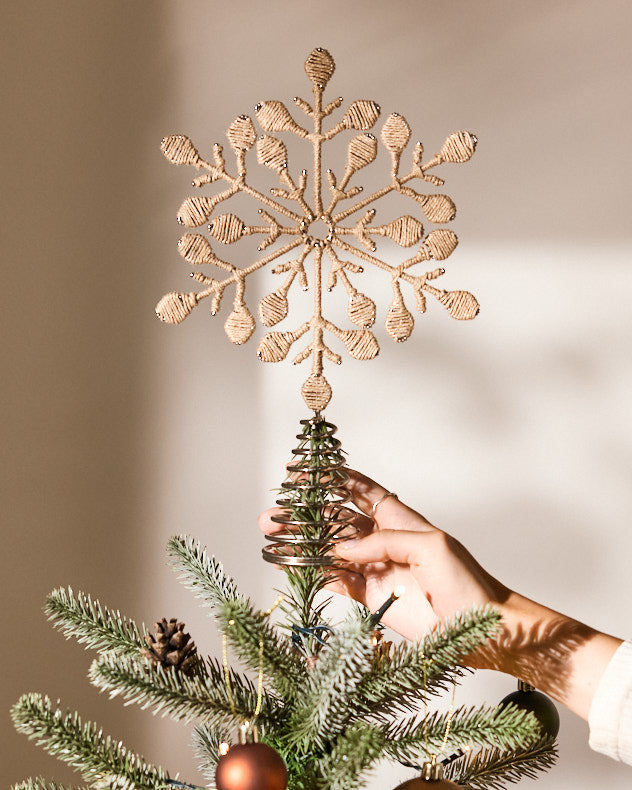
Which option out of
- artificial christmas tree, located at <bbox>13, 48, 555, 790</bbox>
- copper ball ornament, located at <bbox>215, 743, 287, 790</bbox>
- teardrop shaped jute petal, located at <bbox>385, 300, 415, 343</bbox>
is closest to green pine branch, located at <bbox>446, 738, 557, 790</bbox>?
artificial christmas tree, located at <bbox>13, 48, 555, 790</bbox>

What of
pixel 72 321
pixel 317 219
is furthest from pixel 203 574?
pixel 72 321

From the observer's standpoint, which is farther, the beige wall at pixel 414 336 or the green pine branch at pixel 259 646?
the beige wall at pixel 414 336

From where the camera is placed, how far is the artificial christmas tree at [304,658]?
1.68 feet

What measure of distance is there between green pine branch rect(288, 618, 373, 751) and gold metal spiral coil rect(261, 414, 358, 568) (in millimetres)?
109

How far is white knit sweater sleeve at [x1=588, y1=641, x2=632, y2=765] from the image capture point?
64 centimetres

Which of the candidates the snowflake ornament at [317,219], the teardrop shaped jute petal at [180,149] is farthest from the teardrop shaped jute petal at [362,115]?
the teardrop shaped jute petal at [180,149]

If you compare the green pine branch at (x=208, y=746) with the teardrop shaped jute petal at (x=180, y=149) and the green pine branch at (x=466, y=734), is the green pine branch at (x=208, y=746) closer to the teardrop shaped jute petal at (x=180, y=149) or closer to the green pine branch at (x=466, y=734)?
the green pine branch at (x=466, y=734)

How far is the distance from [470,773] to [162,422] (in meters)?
0.70

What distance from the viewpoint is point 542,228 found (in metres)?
1.16

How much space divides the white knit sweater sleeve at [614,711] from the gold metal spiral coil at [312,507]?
0.23 meters

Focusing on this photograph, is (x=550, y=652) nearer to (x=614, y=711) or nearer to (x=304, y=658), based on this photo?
(x=614, y=711)

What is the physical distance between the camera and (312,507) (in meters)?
0.66

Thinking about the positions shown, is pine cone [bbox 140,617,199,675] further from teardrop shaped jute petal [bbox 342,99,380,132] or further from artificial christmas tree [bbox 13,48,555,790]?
teardrop shaped jute petal [bbox 342,99,380,132]

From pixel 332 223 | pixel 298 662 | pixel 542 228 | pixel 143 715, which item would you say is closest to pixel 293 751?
pixel 298 662
